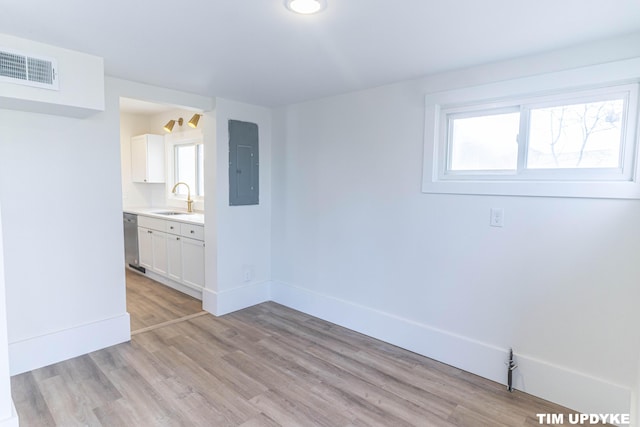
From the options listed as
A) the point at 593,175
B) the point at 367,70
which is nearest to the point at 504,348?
the point at 593,175

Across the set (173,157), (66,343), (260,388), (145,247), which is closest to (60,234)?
(66,343)

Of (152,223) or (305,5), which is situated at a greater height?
(305,5)

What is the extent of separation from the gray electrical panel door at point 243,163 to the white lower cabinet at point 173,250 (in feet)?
1.89

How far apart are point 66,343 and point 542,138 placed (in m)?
3.63

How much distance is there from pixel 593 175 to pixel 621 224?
1.04 ft

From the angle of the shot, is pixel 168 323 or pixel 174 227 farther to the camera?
pixel 174 227

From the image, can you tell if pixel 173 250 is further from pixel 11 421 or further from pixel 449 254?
pixel 449 254

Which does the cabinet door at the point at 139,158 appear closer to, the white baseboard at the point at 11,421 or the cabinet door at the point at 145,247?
the cabinet door at the point at 145,247

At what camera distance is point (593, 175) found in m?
2.09

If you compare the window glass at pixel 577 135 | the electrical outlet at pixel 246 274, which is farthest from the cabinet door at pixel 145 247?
the window glass at pixel 577 135

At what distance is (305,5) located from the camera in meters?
1.63

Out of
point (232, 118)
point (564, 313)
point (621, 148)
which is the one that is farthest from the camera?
point (232, 118)

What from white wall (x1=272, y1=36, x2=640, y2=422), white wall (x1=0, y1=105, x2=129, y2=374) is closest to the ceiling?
white wall (x1=272, y1=36, x2=640, y2=422)

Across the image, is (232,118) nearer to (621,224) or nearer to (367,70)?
(367,70)
